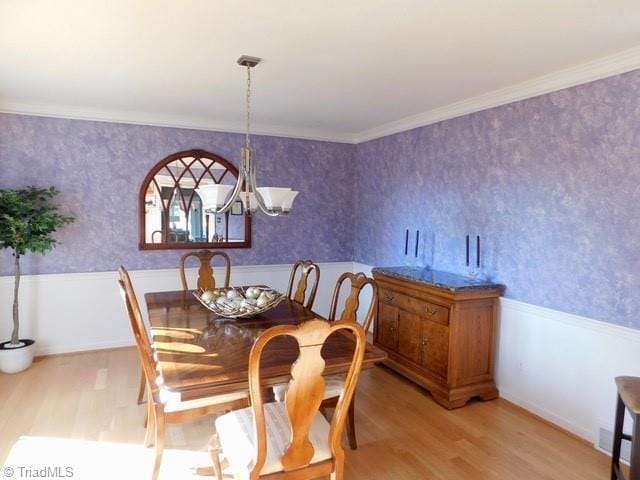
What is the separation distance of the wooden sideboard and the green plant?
297 centimetres

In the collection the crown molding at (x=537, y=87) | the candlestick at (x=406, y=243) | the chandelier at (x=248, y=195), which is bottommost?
the candlestick at (x=406, y=243)

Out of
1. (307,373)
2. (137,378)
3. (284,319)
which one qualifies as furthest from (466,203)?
(137,378)

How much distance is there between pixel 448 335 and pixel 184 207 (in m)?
2.88

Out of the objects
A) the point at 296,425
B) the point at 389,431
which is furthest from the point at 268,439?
the point at 389,431

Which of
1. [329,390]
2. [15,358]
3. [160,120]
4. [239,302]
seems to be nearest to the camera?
[329,390]

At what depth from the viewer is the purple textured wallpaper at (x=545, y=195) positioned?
244cm

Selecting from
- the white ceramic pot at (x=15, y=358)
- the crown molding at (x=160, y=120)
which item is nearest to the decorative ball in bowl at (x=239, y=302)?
the white ceramic pot at (x=15, y=358)

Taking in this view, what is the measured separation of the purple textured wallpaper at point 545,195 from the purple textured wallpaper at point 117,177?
1313 mm

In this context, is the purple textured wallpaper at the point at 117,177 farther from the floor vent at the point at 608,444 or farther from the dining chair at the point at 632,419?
the dining chair at the point at 632,419

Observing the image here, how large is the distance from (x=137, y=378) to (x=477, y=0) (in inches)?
138

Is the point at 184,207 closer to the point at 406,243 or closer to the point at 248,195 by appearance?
the point at 248,195

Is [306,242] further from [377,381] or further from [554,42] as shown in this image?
[554,42]

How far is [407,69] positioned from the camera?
8.85 feet

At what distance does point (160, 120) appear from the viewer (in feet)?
13.6
